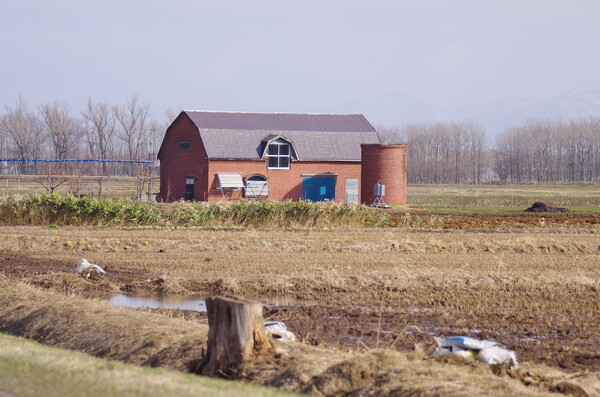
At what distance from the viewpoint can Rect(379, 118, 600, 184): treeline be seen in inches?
5340

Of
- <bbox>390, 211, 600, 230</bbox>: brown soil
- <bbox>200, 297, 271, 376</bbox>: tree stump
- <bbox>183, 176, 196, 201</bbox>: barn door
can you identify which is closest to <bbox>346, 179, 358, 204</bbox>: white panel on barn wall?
<bbox>183, 176, 196, 201</bbox>: barn door

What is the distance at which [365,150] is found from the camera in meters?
51.2

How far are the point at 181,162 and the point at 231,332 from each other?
4428cm

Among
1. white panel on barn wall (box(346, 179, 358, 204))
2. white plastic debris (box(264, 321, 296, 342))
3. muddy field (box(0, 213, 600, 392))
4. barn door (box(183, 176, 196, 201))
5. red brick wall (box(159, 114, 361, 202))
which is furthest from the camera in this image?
white panel on barn wall (box(346, 179, 358, 204))

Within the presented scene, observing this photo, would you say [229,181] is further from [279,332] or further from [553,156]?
[553,156]

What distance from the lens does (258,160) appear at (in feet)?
168

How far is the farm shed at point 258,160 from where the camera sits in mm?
50375

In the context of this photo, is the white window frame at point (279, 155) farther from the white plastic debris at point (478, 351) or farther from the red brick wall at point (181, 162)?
the white plastic debris at point (478, 351)

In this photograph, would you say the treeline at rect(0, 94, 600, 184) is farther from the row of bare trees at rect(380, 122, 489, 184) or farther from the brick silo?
the brick silo

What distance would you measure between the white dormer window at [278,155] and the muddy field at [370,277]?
76.4 feet

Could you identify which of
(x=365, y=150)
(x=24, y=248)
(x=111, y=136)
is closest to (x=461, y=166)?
(x=111, y=136)

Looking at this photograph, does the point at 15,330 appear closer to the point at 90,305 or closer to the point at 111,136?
the point at 90,305

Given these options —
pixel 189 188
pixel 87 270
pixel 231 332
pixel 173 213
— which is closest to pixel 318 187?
pixel 189 188

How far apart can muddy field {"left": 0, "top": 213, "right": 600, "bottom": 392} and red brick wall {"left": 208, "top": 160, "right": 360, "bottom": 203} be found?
2209 cm
